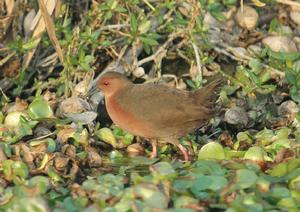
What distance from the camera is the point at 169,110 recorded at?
595 centimetres

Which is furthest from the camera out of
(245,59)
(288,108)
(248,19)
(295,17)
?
(295,17)

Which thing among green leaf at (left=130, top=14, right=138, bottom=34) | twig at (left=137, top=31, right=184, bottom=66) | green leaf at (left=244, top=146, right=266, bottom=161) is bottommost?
green leaf at (left=244, top=146, right=266, bottom=161)

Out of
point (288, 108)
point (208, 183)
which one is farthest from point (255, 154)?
point (288, 108)

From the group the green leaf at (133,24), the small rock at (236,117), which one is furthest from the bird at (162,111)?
the green leaf at (133,24)

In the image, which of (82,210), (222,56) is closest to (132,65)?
(222,56)

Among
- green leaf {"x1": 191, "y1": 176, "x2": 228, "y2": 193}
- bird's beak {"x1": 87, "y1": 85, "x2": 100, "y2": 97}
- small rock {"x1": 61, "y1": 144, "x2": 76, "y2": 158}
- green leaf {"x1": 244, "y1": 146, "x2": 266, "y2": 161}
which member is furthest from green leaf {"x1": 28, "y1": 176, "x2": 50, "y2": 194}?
bird's beak {"x1": 87, "y1": 85, "x2": 100, "y2": 97}

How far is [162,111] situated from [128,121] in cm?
26

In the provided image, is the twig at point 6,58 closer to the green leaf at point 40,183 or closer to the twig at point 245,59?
the twig at point 245,59

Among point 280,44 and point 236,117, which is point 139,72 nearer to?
point 236,117

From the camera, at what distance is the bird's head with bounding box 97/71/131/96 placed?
6387mm

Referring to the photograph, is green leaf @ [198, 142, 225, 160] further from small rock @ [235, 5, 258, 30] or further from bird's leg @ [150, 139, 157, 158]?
small rock @ [235, 5, 258, 30]

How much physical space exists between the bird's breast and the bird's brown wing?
23 mm

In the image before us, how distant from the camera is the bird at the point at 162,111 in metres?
5.94

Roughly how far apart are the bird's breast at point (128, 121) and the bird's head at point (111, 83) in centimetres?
18
